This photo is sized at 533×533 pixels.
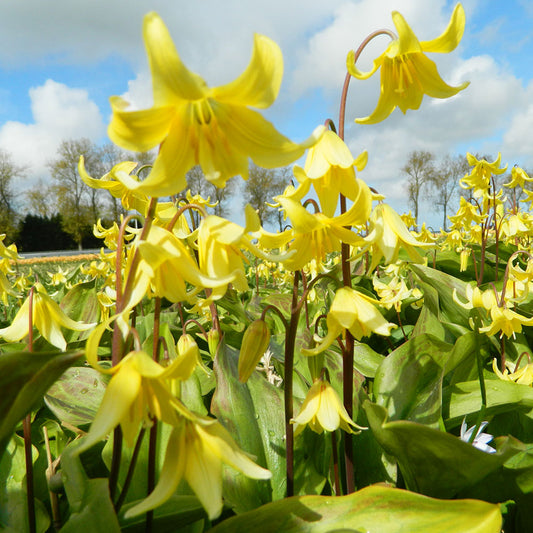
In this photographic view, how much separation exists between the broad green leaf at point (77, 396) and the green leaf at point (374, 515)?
0.69 meters

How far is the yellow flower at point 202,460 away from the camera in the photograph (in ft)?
2.23

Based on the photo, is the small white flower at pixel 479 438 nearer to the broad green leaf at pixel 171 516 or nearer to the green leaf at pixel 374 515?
the green leaf at pixel 374 515

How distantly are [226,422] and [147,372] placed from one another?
2.20ft

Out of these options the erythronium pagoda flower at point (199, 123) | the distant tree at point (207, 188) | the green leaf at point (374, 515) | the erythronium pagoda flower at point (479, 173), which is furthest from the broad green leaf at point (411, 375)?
the distant tree at point (207, 188)

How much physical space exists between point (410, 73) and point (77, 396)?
144 cm

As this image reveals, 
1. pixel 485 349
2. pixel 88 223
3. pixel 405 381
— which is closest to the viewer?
pixel 405 381

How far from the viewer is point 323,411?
3.49ft

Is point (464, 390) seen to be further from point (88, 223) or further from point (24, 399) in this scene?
point (88, 223)

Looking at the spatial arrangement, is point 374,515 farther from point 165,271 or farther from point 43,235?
point 43,235

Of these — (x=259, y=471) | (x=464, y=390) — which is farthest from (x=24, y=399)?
(x=464, y=390)

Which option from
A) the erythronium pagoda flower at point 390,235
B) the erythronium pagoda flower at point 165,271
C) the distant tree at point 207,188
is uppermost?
the distant tree at point 207,188

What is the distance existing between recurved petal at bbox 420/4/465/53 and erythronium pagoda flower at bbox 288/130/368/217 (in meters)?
0.32

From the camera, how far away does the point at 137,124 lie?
68 centimetres

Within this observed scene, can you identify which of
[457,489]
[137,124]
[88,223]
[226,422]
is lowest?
[457,489]
